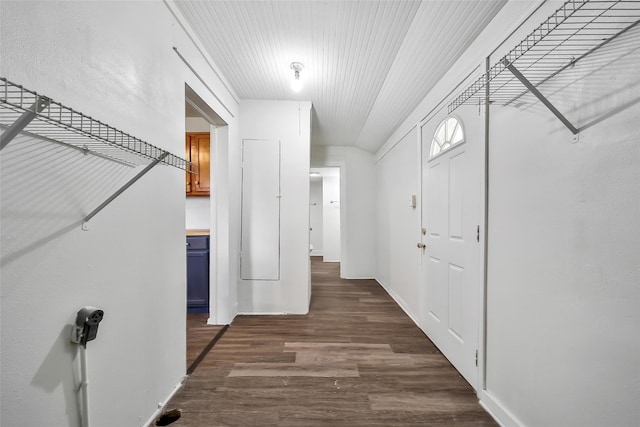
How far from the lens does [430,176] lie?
2.38 meters

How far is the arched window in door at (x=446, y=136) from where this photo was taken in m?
1.89

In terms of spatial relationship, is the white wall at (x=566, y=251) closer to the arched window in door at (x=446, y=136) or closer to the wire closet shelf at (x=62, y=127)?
the arched window in door at (x=446, y=136)

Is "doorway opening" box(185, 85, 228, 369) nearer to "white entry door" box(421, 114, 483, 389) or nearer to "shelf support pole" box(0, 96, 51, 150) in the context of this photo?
"shelf support pole" box(0, 96, 51, 150)

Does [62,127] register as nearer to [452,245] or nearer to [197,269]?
[452,245]

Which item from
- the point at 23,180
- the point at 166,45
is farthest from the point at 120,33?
the point at 23,180

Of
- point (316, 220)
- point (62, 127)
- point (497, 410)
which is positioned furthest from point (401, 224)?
point (316, 220)

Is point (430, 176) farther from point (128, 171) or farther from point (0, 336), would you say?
point (0, 336)

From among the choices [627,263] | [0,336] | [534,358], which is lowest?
[534,358]

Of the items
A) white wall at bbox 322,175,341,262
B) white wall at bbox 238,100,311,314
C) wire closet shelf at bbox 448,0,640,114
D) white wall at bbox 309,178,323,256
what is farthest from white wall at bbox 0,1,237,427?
white wall at bbox 309,178,323,256

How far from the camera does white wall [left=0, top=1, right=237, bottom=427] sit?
30.2 inches

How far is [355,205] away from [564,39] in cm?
378

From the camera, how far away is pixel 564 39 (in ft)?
3.22

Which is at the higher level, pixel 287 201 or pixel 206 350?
pixel 287 201

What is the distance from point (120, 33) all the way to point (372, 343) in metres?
2.75
